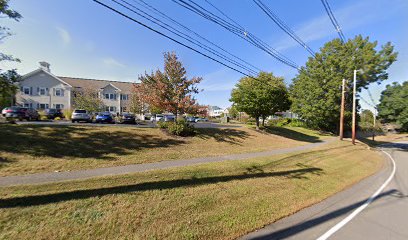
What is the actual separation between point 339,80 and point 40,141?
2900cm

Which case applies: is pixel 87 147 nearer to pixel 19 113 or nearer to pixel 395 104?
pixel 19 113

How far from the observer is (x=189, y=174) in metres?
7.70

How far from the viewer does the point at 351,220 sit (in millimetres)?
5227

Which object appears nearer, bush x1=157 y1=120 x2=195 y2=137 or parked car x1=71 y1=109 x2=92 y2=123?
bush x1=157 y1=120 x2=195 y2=137

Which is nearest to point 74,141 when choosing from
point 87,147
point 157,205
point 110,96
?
point 87,147

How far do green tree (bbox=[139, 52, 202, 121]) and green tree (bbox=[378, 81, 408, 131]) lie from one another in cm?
2240

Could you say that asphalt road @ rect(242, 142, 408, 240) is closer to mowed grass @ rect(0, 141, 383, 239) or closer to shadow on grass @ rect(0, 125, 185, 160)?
mowed grass @ rect(0, 141, 383, 239)

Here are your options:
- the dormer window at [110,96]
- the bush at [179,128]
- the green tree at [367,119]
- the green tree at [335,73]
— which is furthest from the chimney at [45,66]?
the green tree at [367,119]

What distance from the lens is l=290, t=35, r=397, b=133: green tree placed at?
2245 cm

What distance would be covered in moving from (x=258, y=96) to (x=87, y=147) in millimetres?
17057

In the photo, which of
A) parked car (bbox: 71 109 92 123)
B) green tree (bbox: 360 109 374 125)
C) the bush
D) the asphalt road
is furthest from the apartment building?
green tree (bbox: 360 109 374 125)

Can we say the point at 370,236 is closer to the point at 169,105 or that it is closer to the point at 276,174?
the point at 276,174

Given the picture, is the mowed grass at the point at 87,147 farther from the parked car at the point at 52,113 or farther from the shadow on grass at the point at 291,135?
the parked car at the point at 52,113

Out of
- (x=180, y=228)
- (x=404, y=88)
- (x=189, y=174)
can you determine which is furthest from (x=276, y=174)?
(x=404, y=88)
